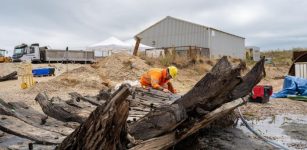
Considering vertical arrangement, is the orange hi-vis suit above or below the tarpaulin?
above

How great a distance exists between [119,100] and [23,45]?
3359 centimetres

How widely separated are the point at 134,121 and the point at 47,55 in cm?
3083

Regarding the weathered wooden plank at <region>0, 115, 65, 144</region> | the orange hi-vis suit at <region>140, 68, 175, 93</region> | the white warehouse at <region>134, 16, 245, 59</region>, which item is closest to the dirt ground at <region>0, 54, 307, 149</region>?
the orange hi-vis suit at <region>140, 68, 175, 93</region>

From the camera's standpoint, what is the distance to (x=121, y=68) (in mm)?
20188

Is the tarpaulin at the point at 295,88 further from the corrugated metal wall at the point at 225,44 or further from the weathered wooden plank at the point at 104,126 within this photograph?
the corrugated metal wall at the point at 225,44

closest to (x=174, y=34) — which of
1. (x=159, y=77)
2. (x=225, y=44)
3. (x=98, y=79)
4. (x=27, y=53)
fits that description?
(x=225, y=44)

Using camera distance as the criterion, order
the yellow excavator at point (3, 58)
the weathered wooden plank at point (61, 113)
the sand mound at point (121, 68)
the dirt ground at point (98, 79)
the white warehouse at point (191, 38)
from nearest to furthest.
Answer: the weathered wooden plank at point (61, 113), the dirt ground at point (98, 79), the sand mound at point (121, 68), the white warehouse at point (191, 38), the yellow excavator at point (3, 58)

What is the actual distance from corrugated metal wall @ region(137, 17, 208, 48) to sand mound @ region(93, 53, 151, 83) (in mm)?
12045

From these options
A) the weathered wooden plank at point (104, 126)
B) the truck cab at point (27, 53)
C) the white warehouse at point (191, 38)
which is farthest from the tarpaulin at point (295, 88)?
the truck cab at point (27, 53)

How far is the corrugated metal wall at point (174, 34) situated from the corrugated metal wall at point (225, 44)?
0.98 metres

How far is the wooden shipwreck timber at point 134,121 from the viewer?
2.54 m

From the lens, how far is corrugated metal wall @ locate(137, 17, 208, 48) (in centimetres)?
3222

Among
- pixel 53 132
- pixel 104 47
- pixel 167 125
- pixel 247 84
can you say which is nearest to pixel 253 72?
pixel 247 84

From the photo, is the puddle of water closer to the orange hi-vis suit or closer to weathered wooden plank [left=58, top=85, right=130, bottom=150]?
the orange hi-vis suit
